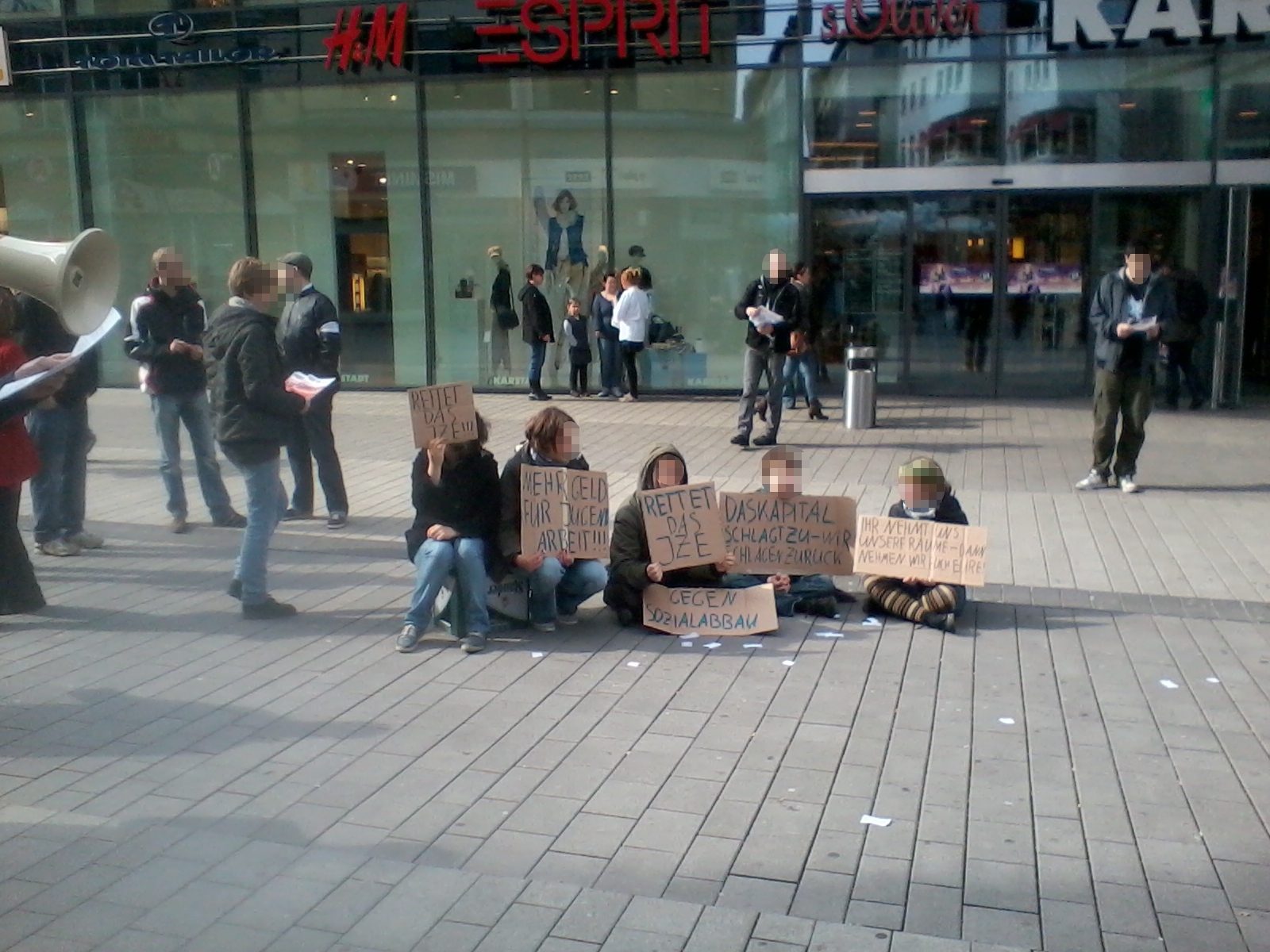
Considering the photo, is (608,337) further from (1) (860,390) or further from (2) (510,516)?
(2) (510,516)

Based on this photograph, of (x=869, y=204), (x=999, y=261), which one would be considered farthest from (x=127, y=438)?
(x=999, y=261)

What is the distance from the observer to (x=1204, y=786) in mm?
4906

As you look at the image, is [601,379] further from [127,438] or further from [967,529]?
[967,529]

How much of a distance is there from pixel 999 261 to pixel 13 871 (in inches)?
571

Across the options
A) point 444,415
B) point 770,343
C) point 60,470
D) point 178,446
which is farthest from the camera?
point 770,343

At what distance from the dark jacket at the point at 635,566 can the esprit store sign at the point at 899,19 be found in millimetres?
10891

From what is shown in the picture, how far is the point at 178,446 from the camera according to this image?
934cm

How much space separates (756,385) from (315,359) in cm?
487

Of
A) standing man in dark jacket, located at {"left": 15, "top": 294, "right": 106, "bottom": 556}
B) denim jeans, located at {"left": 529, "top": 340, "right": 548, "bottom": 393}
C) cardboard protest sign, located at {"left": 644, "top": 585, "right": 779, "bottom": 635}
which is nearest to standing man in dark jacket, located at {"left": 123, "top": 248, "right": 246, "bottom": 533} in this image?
standing man in dark jacket, located at {"left": 15, "top": 294, "right": 106, "bottom": 556}

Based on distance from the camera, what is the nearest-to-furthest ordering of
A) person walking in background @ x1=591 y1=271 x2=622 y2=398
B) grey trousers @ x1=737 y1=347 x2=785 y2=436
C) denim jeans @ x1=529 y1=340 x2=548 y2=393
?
grey trousers @ x1=737 y1=347 x2=785 y2=436, person walking in background @ x1=591 y1=271 x2=622 y2=398, denim jeans @ x1=529 y1=340 x2=548 y2=393

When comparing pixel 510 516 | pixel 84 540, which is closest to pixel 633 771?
pixel 510 516

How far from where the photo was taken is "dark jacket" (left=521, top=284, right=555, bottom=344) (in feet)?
56.6

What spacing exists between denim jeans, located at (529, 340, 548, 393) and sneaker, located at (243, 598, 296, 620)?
10.5 m

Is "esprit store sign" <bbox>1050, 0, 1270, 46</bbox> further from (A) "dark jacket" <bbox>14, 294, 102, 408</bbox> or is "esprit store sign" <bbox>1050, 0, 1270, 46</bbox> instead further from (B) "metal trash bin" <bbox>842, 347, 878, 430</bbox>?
(A) "dark jacket" <bbox>14, 294, 102, 408</bbox>
